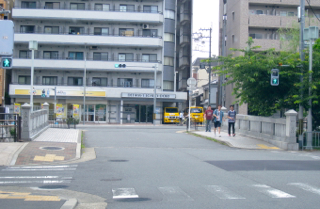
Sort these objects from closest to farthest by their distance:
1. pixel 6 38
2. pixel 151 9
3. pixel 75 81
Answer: pixel 6 38, pixel 75 81, pixel 151 9

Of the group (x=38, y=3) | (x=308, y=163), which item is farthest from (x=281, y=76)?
(x=38, y=3)

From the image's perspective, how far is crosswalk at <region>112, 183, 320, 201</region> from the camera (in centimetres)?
762

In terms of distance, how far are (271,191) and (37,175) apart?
243 inches

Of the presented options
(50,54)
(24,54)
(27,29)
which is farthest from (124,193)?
(27,29)

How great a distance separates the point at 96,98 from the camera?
49.6 metres

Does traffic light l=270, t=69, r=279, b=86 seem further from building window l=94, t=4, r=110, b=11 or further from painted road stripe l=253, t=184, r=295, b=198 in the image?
building window l=94, t=4, r=110, b=11

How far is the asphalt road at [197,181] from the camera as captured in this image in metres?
7.29

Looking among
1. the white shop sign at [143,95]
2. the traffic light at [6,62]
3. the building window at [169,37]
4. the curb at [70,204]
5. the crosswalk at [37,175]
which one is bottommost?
the crosswalk at [37,175]

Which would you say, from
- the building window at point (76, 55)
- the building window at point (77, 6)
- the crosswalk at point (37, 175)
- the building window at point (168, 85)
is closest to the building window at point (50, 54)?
the building window at point (76, 55)

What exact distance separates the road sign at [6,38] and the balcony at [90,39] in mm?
34987

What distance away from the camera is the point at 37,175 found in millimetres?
10281

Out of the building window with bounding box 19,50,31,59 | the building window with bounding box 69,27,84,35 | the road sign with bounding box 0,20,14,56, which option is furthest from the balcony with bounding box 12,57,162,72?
the road sign with bounding box 0,20,14,56

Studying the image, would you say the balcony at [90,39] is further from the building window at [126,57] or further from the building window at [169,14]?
the building window at [169,14]

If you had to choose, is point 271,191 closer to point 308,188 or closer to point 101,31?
point 308,188
